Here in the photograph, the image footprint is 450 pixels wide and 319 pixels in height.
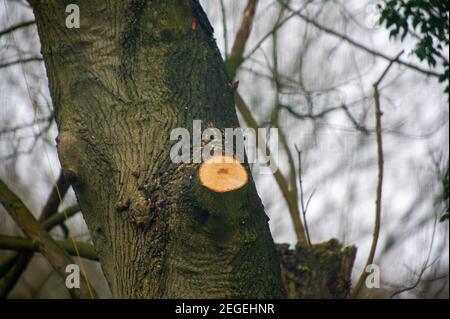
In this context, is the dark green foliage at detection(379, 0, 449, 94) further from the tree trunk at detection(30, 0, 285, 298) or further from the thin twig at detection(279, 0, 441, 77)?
the tree trunk at detection(30, 0, 285, 298)

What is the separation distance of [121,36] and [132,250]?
74 centimetres

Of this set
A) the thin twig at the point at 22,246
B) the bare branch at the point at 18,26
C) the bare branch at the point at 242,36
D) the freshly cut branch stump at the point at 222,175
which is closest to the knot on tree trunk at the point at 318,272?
the thin twig at the point at 22,246

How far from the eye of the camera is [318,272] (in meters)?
4.35

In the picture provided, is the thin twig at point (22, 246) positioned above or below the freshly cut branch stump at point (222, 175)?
above

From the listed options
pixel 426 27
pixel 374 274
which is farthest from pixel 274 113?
pixel 374 274

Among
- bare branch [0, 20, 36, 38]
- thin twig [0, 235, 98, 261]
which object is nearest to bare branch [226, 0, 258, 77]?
bare branch [0, 20, 36, 38]

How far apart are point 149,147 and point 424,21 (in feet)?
9.06

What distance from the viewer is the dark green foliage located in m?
4.49

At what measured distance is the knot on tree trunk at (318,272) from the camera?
433cm

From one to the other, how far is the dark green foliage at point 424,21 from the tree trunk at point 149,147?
2311 millimetres

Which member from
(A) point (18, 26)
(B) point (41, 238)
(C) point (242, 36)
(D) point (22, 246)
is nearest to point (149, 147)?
(B) point (41, 238)

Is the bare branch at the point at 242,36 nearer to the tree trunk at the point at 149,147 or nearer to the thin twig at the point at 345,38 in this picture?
the thin twig at the point at 345,38
